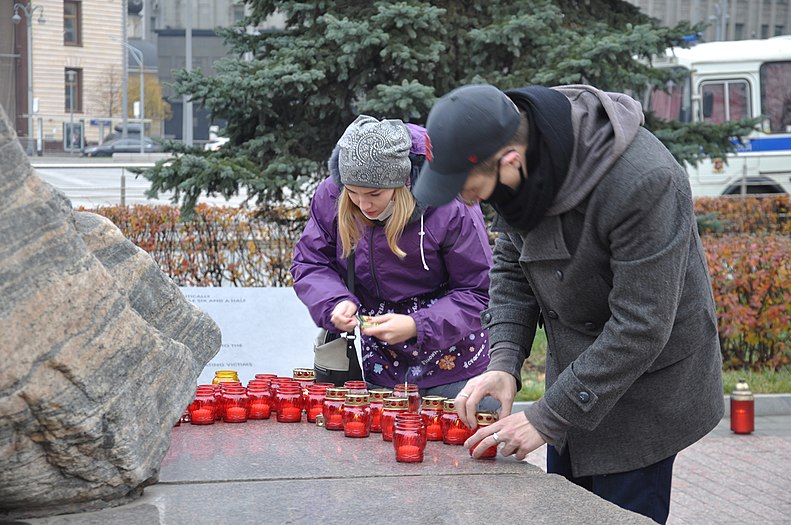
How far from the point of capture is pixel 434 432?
11.1 feet

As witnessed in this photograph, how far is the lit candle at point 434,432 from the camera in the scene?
337 centimetres

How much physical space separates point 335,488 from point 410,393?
80 centimetres

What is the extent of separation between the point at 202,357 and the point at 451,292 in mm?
923

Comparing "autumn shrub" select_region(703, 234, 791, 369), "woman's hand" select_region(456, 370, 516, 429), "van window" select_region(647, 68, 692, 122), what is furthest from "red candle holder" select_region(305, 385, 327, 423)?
"van window" select_region(647, 68, 692, 122)

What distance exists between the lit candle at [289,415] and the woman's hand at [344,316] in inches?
12.4

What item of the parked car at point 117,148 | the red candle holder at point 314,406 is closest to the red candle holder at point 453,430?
the red candle holder at point 314,406

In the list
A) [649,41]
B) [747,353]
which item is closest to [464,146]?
[649,41]

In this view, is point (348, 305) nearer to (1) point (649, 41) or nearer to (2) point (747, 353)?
(1) point (649, 41)

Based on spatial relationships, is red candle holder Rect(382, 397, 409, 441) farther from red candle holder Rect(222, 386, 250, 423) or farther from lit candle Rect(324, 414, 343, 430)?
red candle holder Rect(222, 386, 250, 423)

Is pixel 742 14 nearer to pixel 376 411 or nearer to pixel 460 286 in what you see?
pixel 460 286

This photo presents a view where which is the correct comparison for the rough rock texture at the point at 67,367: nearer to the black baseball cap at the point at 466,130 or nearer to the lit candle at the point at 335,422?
the lit candle at the point at 335,422

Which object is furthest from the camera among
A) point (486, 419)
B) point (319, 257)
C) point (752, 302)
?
point (752, 302)

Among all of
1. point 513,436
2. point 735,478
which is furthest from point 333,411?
point 735,478

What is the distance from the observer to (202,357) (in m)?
3.29
